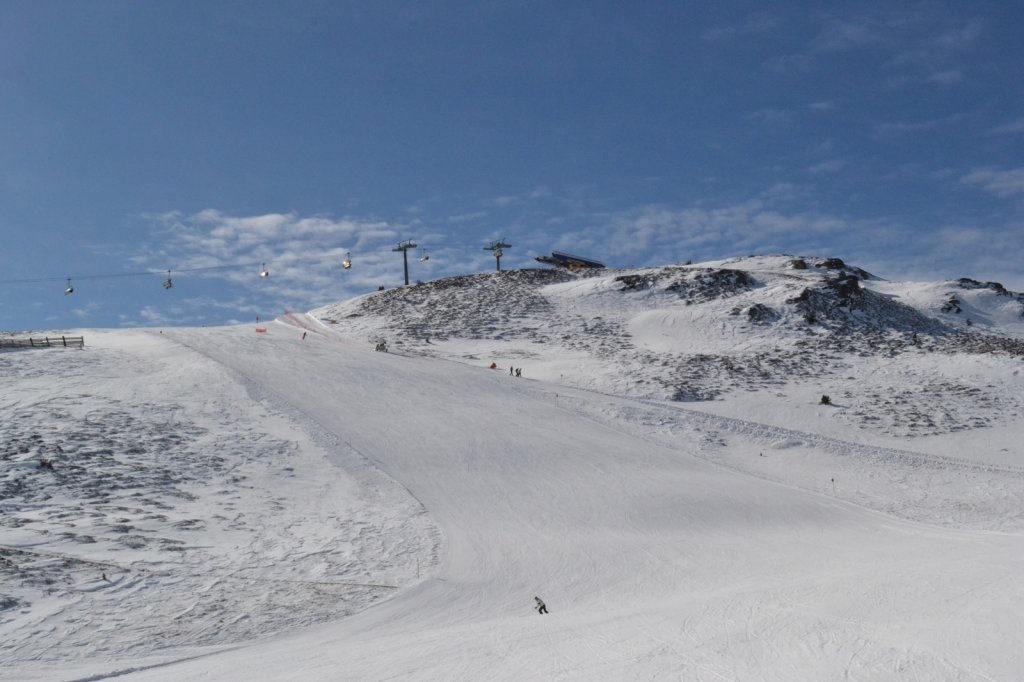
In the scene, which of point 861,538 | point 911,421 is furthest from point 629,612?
point 911,421

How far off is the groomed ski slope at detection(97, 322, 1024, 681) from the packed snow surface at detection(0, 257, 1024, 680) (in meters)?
0.08

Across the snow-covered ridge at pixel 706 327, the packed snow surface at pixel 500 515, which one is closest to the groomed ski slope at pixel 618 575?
the packed snow surface at pixel 500 515

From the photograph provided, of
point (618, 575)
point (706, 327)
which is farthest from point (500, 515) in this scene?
point (706, 327)

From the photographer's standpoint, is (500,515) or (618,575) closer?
(618,575)

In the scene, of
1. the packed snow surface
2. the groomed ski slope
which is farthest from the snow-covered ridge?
the groomed ski slope

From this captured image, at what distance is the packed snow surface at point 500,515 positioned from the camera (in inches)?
377

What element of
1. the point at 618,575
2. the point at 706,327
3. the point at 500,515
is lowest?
the point at 618,575

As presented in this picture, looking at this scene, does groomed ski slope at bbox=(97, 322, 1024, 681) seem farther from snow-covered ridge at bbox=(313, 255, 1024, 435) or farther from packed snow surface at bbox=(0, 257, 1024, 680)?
snow-covered ridge at bbox=(313, 255, 1024, 435)

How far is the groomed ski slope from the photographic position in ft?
27.6

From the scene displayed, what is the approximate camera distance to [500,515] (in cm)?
1948

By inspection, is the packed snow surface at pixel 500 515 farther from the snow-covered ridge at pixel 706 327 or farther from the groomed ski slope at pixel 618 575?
the snow-covered ridge at pixel 706 327

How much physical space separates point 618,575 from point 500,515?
5.06 m

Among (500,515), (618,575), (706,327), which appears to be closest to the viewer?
(618,575)

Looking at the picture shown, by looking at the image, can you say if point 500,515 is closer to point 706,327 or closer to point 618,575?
point 618,575
